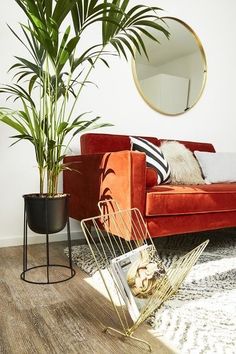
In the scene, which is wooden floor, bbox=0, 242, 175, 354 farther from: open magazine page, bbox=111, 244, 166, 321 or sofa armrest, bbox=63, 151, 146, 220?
sofa armrest, bbox=63, 151, 146, 220

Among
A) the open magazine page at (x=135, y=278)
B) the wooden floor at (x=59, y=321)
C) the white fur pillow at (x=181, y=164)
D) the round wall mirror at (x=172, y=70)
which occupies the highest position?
the round wall mirror at (x=172, y=70)

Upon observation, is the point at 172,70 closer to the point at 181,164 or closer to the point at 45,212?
the point at 181,164

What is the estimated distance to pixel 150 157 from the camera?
2041 mm

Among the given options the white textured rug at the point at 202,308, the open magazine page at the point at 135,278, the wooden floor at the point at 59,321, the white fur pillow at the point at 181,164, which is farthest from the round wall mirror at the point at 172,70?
the open magazine page at the point at 135,278

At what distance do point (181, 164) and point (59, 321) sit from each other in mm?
1499

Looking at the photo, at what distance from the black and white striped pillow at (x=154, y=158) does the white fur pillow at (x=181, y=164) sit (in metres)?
0.11

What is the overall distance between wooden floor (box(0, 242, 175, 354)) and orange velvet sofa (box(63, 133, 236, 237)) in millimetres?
474

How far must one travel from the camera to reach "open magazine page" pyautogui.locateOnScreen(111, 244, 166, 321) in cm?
98

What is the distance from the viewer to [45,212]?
148 cm

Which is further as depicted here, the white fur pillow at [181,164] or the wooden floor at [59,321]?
the white fur pillow at [181,164]

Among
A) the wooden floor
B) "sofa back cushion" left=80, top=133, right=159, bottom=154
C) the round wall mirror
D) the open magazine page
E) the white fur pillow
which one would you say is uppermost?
the round wall mirror

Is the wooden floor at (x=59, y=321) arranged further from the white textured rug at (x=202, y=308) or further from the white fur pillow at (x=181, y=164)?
the white fur pillow at (x=181, y=164)

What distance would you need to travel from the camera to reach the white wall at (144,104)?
2.17 metres

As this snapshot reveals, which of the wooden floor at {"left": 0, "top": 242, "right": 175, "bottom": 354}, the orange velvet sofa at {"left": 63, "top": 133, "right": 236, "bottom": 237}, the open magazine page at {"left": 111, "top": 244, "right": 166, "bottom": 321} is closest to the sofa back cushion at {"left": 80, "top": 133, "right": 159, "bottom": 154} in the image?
the orange velvet sofa at {"left": 63, "top": 133, "right": 236, "bottom": 237}
